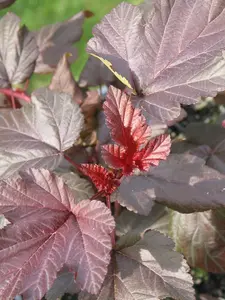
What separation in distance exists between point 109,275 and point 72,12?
4.77 feet

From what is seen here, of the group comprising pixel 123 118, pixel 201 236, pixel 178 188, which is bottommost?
pixel 201 236

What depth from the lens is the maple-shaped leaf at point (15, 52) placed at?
3.26 ft

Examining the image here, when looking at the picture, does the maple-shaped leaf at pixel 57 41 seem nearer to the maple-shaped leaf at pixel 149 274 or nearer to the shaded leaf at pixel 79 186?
the shaded leaf at pixel 79 186

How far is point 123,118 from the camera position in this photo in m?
0.65

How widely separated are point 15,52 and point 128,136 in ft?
1.46

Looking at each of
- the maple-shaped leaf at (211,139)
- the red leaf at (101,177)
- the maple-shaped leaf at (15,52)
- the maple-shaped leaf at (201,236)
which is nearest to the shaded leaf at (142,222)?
the maple-shaped leaf at (201,236)

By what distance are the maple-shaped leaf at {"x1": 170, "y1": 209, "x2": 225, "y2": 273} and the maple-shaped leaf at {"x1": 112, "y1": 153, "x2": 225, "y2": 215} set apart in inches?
8.2

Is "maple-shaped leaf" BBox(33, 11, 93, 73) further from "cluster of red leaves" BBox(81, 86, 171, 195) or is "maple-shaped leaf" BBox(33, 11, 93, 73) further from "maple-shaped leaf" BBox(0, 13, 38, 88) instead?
"cluster of red leaves" BBox(81, 86, 171, 195)

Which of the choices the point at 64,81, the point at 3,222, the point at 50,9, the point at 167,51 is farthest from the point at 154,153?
the point at 50,9

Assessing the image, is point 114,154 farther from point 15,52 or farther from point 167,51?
point 15,52

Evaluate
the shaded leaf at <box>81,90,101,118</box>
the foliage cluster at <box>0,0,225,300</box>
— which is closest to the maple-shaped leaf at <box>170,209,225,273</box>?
the foliage cluster at <box>0,0,225,300</box>

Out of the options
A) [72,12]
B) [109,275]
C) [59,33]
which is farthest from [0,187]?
[72,12]

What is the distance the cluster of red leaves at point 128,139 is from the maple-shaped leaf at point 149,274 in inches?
5.5

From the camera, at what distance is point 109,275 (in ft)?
2.46
